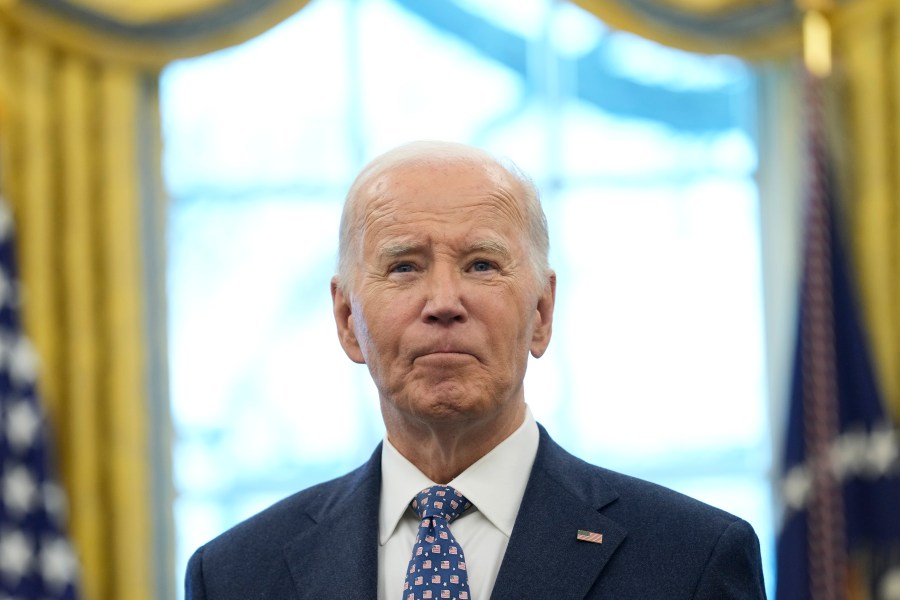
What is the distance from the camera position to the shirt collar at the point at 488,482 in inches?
98.1

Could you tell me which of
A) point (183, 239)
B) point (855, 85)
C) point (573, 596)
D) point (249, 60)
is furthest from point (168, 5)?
point (573, 596)

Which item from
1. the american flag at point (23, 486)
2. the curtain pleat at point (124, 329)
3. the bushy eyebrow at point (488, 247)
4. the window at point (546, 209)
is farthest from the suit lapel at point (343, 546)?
the window at point (546, 209)

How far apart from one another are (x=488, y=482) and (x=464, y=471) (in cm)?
5

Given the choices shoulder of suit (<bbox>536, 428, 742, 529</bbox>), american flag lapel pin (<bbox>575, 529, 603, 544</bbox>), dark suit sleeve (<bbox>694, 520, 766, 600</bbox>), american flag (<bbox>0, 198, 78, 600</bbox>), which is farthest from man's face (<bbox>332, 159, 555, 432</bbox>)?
american flag (<bbox>0, 198, 78, 600</bbox>)

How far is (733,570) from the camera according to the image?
237 centimetres

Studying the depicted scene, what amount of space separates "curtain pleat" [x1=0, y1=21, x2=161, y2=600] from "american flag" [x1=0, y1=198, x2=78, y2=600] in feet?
0.72

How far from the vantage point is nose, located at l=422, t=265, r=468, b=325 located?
242 centimetres

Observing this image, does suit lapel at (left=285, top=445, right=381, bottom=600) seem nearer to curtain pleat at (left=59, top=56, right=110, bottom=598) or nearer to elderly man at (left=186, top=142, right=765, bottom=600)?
elderly man at (left=186, top=142, right=765, bottom=600)

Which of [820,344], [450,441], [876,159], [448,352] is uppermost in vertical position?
[876,159]

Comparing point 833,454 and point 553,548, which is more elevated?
point 833,454

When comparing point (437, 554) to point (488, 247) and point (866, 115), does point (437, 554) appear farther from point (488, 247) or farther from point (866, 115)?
point (866, 115)

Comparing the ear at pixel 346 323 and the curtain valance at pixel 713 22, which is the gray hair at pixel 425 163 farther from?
the curtain valance at pixel 713 22

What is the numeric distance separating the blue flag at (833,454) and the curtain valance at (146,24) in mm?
2606

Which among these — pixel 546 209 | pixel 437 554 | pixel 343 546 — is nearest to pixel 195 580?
pixel 343 546
